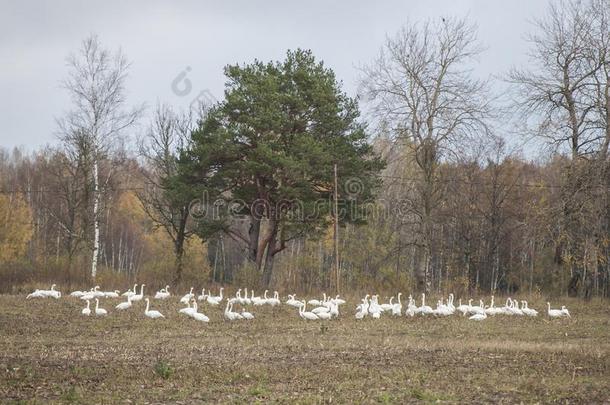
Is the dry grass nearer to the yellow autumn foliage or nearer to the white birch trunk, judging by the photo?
the white birch trunk

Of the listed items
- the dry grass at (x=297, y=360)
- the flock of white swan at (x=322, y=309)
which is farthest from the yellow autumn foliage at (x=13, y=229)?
the dry grass at (x=297, y=360)

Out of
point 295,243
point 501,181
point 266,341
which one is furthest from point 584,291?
→ point 295,243

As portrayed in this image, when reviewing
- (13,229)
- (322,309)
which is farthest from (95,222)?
(13,229)

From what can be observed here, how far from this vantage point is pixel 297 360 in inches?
539

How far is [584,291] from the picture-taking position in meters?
33.3

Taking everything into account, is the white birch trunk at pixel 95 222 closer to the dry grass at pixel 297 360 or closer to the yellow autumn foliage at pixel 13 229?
the dry grass at pixel 297 360

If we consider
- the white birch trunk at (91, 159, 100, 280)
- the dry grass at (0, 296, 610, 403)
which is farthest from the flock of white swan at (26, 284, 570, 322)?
the white birch trunk at (91, 159, 100, 280)

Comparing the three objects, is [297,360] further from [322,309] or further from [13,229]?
[13,229]

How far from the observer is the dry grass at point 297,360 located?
1055 cm

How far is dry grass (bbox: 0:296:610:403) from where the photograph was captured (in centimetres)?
1055

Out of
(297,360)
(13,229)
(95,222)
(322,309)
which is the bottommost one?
(297,360)

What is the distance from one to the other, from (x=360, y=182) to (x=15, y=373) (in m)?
26.6

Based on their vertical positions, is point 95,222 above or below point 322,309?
above

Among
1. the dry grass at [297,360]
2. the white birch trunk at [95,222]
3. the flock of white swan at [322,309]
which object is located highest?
the white birch trunk at [95,222]
